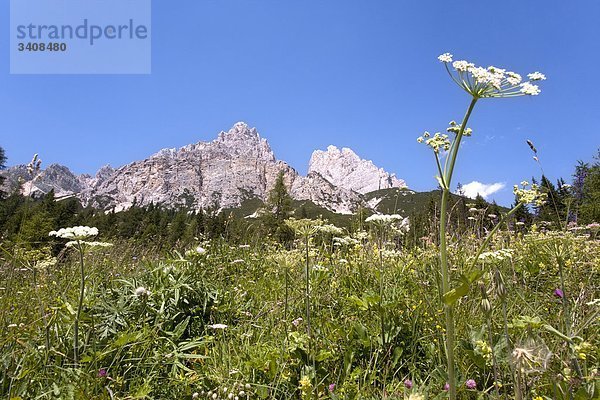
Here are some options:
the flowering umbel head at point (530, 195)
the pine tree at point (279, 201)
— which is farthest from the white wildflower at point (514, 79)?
the pine tree at point (279, 201)

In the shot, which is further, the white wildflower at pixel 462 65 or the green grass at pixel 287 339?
the green grass at pixel 287 339

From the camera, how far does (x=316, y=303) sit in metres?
3.48

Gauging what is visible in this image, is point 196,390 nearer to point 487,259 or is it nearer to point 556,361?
point 487,259

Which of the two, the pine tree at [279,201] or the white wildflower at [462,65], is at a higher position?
the pine tree at [279,201]

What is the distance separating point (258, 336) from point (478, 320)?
186 centimetres

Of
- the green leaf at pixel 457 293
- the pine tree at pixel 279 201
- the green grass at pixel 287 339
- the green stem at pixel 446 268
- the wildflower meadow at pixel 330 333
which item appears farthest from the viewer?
the pine tree at pixel 279 201

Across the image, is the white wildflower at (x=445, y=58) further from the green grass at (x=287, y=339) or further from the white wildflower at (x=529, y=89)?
the green grass at (x=287, y=339)

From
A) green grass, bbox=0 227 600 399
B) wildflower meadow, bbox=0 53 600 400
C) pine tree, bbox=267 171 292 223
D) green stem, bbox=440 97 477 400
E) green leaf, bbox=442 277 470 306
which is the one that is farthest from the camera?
pine tree, bbox=267 171 292 223

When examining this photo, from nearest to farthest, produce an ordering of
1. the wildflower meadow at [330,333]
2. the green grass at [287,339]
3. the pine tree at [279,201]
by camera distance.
Answer: the wildflower meadow at [330,333] < the green grass at [287,339] < the pine tree at [279,201]

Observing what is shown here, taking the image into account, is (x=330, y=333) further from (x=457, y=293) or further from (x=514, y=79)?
(x=514, y=79)

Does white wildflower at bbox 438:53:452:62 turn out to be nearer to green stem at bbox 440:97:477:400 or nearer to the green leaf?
green stem at bbox 440:97:477:400

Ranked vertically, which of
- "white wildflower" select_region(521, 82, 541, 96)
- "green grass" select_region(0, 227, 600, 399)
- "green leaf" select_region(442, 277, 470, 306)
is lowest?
"green grass" select_region(0, 227, 600, 399)

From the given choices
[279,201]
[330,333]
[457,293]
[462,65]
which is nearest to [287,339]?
[330,333]

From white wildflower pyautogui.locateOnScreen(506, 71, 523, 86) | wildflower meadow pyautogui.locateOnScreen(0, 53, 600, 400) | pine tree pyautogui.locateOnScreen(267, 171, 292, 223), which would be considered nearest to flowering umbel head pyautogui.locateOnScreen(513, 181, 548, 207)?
wildflower meadow pyautogui.locateOnScreen(0, 53, 600, 400)
